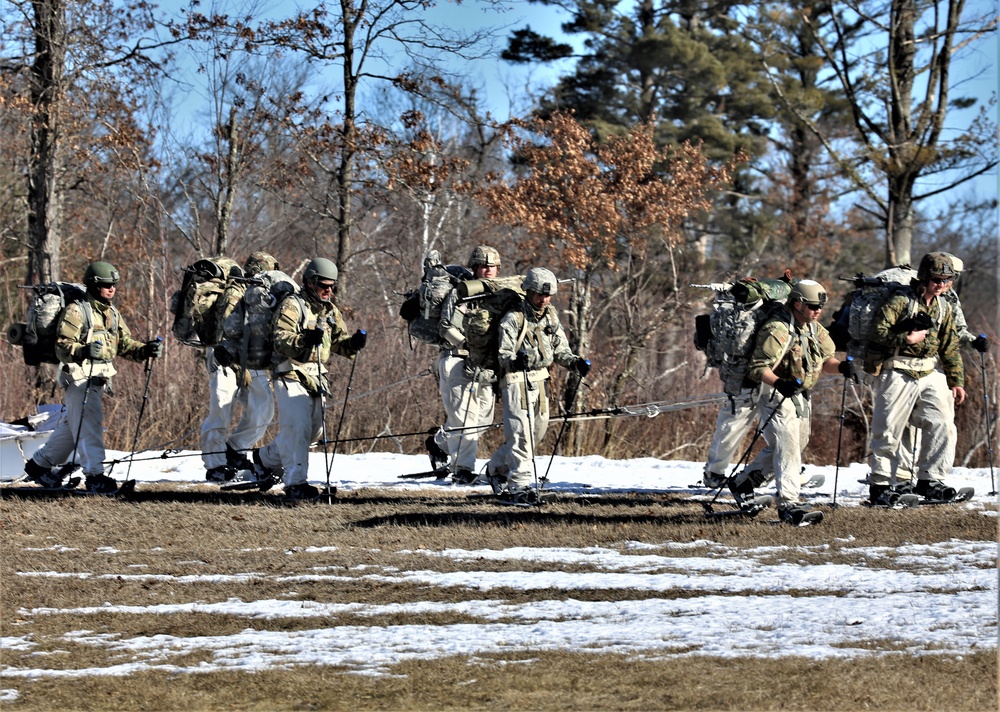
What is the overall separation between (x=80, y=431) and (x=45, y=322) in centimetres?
117

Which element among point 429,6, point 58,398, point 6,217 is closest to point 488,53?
point 429,6

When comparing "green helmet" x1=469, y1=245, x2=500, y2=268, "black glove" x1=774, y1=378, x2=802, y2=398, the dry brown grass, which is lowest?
the dry brown grass

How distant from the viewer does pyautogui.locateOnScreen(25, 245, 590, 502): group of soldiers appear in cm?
1358

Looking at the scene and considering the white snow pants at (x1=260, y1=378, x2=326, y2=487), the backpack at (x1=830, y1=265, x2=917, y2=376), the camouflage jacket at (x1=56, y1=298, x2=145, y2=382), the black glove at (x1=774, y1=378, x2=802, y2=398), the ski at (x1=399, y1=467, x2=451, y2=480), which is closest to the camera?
the black glove at (x1=774, y1=378, x2=802, y2=398)

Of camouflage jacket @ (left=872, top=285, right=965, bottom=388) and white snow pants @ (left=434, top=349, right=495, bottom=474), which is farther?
white snow pants @ (left=434, top=349, right=495, bottom=474)

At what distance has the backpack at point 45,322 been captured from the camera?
14.5m

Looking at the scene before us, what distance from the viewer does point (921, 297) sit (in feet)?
43.6

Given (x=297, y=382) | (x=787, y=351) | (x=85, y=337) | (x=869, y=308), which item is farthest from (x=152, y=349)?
(x=869, y=308)

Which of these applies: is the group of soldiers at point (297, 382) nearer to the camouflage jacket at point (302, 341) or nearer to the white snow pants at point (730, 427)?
the camouflage jacket at point (302, 341)

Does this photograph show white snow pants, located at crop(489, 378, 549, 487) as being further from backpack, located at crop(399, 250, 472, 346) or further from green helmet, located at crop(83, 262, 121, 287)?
green helmet, located at crop(83, 262, 121, 287)

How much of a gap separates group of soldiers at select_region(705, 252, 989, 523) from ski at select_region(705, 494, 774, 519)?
0.06m

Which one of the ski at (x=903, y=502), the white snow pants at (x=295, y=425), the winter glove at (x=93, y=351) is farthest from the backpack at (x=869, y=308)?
the winter glove at (x=93, y=351)

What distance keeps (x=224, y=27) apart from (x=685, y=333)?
9817mm

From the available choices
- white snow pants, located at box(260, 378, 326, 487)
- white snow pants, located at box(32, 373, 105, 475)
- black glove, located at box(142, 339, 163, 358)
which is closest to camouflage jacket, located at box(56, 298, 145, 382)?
white snow pants, located at box(32, 373, 105, 475)
